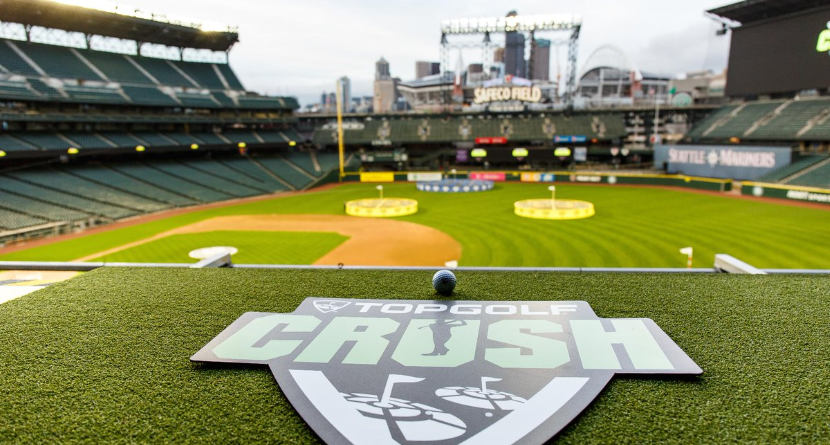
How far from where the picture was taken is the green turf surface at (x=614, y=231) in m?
22.3

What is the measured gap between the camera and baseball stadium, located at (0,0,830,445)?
5547mm

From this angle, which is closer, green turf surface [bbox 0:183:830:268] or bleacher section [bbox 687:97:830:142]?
green turf surface [bbox 0:183:830:268]

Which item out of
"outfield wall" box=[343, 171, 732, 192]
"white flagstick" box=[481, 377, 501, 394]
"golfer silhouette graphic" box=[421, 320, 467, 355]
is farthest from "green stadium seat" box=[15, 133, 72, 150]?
"white flagstick" box=[481, 377, 501, 394]

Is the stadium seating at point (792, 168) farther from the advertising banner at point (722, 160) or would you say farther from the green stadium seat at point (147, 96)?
the green stadium seat at point (147, 96)


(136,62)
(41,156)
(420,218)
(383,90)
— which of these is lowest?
(420,218)

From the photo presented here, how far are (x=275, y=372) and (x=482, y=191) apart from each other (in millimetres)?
44566

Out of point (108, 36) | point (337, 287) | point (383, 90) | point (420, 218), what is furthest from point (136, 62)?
point (383, 90)

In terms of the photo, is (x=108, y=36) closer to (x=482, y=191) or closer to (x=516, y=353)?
(x=482, y=191)

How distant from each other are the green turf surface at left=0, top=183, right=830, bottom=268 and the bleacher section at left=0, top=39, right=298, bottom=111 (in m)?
21.5

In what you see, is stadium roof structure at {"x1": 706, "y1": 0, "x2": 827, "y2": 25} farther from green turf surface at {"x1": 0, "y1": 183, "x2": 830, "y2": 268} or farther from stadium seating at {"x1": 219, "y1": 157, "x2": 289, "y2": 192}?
stadium seating at {"x1": 219, "y1": 157, "x2": 289, "y2": 192}

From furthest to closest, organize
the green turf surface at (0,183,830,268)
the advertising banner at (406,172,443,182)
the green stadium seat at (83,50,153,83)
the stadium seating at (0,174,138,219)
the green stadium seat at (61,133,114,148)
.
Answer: the advertising banner at (406,172,443,182) → the green stadium seat at (83,50,153,83) → the green stadium seat at (61,133,114,148) → the stadium seating at (0,174,138,219) → the green turf surface at (0,183,830,268)

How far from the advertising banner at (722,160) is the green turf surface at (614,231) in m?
9.33

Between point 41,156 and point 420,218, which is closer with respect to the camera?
point 420,218

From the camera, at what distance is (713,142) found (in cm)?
5431
